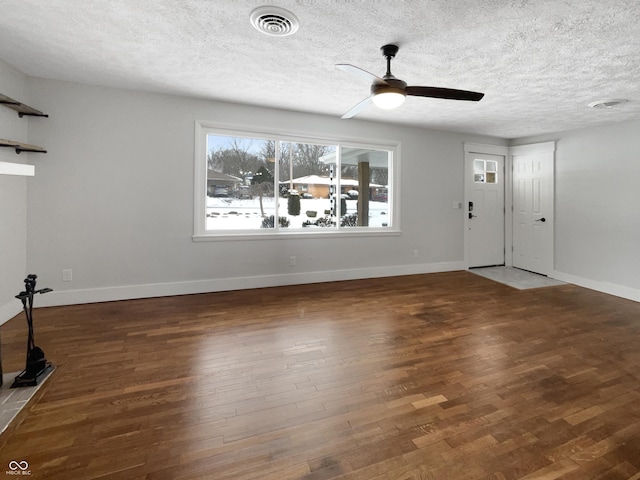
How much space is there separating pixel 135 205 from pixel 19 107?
1325 mm

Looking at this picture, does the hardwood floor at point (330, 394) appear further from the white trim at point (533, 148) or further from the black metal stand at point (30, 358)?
the white trim at point (533, 148)

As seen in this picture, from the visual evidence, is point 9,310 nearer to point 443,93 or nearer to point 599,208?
point 443,93

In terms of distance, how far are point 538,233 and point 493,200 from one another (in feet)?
3.10

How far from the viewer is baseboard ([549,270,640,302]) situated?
409cm

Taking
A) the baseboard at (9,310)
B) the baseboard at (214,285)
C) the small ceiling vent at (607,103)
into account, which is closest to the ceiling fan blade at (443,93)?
the small ceiling vent at (607,103)

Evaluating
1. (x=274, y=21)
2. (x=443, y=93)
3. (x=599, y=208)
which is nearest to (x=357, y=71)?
(x=274, y=21)

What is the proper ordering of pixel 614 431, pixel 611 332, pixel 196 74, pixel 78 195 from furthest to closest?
pixel 78 195 → pixel 196 74 → pixel 611 332 → pixel 614 431

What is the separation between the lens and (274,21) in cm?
214

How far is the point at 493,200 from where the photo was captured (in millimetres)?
5824

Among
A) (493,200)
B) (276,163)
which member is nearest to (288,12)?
(276,163)

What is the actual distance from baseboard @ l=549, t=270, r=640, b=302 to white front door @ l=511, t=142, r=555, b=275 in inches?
9.5

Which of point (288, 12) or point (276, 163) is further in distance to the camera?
point (276, 163)

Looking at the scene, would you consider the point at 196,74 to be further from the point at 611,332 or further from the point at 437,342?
the point at 611,332

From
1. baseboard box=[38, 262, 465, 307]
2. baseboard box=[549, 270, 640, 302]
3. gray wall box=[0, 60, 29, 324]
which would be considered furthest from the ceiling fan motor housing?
baseboard box=[549, 270, 640, 302]
